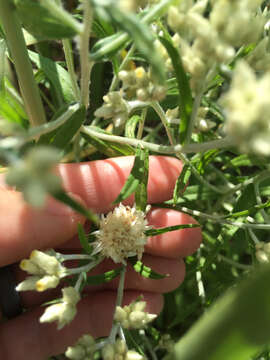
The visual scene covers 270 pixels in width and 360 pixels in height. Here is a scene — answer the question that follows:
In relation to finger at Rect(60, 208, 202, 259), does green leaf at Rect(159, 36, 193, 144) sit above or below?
above

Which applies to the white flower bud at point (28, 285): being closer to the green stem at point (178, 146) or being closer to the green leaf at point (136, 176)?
the green leaf at point (136, 176)

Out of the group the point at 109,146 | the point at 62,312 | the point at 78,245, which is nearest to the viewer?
the point at 62,312

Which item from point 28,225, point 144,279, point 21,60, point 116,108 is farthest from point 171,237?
point 21,60

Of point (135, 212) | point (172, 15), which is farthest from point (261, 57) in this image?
point (135, 212)

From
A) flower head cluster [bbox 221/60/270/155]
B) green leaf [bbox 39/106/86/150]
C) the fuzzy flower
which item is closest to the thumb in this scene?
the fuzzy flower

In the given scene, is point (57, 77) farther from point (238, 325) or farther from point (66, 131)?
point (238, 325)

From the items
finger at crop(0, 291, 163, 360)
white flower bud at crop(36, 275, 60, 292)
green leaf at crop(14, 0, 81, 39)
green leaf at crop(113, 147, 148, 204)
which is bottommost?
finger at crop(0, 291, 163, 360)

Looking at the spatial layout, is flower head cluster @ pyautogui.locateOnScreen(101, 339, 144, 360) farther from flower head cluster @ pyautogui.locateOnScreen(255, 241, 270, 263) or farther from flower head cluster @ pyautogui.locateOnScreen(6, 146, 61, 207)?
flower head cluster @ pyautogui.locateOnScreen(6, 146, 61, 207)
